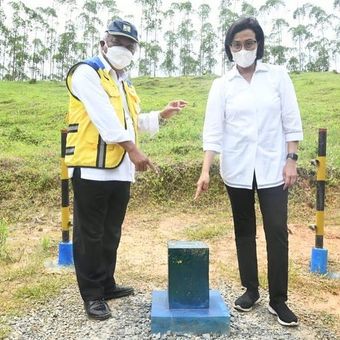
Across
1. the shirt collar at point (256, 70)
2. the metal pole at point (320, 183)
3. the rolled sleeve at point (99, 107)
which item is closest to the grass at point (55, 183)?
the metal pole at point (320, 183)

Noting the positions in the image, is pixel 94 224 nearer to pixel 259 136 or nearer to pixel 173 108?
pixel 173 108

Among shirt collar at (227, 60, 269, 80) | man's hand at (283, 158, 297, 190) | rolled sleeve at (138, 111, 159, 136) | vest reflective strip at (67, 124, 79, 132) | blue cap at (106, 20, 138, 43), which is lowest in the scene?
man's hand at (283, 158, 297, 190)

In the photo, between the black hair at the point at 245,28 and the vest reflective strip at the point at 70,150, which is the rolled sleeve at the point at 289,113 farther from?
the vest reflective strip at the point at 70,150

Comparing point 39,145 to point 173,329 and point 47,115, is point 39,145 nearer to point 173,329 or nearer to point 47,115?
point 47,115

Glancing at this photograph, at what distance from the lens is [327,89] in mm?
15695

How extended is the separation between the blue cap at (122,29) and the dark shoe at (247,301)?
5.64ft

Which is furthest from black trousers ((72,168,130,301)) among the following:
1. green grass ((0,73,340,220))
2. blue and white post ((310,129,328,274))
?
green grass ((0,73,340,220))

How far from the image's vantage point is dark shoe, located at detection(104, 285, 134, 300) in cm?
308

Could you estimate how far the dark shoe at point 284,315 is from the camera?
2.69m

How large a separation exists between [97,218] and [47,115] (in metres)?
9.31

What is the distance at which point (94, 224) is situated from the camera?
9.04 feet

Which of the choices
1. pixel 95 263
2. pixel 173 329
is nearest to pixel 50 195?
pixel 95 263

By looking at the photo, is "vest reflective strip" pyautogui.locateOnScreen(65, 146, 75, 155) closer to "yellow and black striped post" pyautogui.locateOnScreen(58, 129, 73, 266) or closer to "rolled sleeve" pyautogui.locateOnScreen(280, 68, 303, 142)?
"yellow and black striped post" pyautogui.locateOnScreen(58, 129, 73, 266)

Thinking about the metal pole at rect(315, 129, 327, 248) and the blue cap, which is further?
the metal pole at rect(315, 129, 327, 248)
